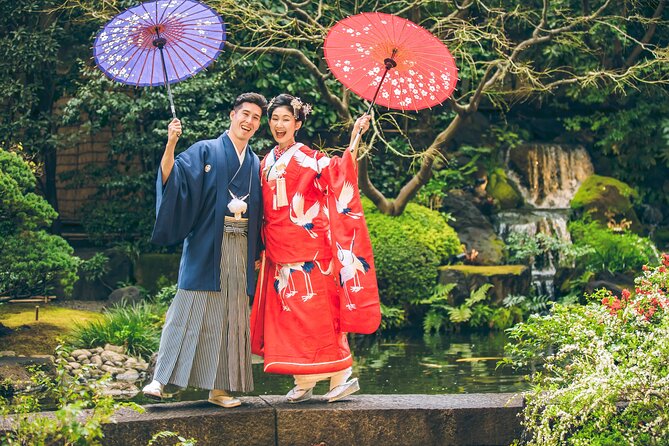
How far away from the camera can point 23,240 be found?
8492 millimetres

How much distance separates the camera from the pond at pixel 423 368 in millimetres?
7230

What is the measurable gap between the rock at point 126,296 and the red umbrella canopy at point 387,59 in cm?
684

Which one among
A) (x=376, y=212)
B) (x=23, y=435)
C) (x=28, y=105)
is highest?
(x=28, y=105)

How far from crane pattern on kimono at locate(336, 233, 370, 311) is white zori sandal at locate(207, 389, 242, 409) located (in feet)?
2.75

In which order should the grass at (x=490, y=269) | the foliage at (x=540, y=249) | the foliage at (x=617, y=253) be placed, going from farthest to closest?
1. the foliage at (x=540, y=249)
2. the foliage at (x=617, y=253)
3. the grass at (x=490, y=269)

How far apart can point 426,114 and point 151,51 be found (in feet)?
31.7

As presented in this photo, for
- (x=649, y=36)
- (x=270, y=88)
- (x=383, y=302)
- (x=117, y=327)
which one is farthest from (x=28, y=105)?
(x=649, y=36)

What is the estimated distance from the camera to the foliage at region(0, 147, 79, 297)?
26.6 feet

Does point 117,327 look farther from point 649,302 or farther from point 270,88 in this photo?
point 649,302

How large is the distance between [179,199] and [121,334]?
15.3 ft

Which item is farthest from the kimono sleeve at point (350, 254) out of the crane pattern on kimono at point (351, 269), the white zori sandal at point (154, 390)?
the white zori sandal at point (154, 390)

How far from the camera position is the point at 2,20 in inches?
497

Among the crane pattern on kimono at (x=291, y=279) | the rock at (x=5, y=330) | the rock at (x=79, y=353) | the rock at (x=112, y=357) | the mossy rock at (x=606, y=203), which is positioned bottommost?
the rock at (x=112, y=357)

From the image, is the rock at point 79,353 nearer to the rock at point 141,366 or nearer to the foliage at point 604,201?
the rock at point 141,366
